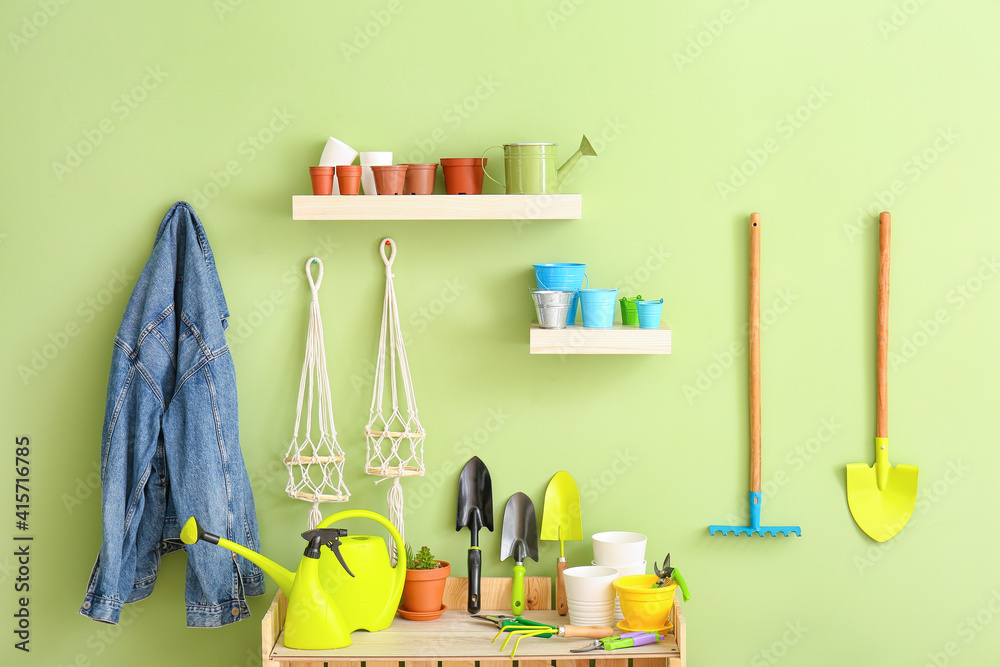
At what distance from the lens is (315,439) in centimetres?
230

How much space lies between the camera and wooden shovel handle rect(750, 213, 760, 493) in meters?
2.22

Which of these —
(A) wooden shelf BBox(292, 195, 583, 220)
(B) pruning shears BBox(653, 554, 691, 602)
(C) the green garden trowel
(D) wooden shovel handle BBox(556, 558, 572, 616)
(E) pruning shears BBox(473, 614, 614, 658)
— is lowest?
(E) pruning shears BBox(473, 614, 614, 658)

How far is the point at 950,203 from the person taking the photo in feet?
7.35

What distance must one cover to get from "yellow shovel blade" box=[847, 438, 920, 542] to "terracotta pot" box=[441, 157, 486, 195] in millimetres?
1207

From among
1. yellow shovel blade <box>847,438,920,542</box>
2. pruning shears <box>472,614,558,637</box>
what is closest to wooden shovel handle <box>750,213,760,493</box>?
yellow shovel blade <box>847,438,920,542</box>

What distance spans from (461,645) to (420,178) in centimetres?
112

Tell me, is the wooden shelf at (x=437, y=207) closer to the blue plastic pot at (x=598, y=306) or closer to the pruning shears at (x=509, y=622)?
the blue plastic pot at (x=598, y=306)

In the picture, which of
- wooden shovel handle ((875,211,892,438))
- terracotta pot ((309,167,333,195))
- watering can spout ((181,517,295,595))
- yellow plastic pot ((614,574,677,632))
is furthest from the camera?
wooden shovel handle ((875,211,892,438))

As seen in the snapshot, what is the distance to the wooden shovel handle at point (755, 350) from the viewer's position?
7.29 ft

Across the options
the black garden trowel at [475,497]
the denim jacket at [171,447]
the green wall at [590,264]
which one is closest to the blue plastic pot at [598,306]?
the green wall at [590,264]

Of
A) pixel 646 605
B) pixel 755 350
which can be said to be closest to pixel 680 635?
pixel 646 605

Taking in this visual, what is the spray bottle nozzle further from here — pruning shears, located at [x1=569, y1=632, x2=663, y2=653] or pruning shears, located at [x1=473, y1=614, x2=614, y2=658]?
pruning shears, located at [x1=569, y1=632, x2=663, y2=653]

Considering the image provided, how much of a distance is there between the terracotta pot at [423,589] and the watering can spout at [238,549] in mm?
291

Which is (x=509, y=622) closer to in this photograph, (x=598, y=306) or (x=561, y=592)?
(x=561, y=592)
